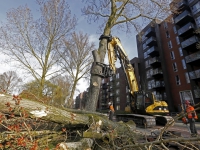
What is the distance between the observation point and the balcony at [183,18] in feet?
67.7

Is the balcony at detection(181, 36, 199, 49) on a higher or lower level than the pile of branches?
higher

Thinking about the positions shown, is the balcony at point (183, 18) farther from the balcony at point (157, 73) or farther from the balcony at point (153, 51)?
the balcony at point (157, 73)

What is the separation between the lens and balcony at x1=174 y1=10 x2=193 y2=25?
2064 cm

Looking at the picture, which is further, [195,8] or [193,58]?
[195,8]

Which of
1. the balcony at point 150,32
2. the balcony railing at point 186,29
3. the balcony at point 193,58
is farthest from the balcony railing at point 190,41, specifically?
the balcony at point 150,32

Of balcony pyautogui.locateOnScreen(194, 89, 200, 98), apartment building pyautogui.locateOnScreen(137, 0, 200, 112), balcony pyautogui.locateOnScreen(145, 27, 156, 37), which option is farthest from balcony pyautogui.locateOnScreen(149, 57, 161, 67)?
balcony pyautogui.locateOnScreen(194, 89, 200, 98)

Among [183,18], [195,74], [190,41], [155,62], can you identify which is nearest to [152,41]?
[155,62]

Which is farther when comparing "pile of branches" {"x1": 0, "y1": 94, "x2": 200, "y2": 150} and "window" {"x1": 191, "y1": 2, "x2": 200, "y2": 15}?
"window" {"x1": 191, "y1": 2, "x2": 200, "y2": 15}

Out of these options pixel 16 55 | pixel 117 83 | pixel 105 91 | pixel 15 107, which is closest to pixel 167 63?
pixel 117 83

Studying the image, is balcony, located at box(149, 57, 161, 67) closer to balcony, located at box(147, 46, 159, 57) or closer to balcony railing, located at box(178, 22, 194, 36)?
balcony, located at box(147, 46, 159, 57)

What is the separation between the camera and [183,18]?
21078mm

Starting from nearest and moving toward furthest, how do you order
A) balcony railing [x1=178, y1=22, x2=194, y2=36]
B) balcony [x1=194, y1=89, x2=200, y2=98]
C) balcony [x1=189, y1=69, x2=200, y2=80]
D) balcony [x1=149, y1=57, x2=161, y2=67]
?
balcony [x1=194, y1=89, x2=200, y2=98]
balcony [x1=189, y1=69, x2=200, y2=80]
balcony railing [x1=178, y1=22, x2=194, y2=36]
balcony [x1=149, y1=57, x2=161, y2=67]

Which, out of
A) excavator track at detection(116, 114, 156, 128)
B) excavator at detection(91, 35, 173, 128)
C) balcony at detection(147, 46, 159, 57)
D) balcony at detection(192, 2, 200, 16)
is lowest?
excavator track at detection(116, 114, 156, 128)

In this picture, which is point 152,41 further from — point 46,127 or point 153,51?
point 46,127
